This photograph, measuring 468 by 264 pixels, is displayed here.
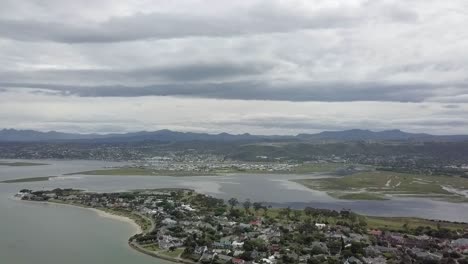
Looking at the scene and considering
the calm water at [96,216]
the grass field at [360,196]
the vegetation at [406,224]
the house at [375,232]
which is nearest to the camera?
the calm water at [96,216]

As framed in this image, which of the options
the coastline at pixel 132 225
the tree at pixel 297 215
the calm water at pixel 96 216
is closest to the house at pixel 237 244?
the coastline at pixel 132 225

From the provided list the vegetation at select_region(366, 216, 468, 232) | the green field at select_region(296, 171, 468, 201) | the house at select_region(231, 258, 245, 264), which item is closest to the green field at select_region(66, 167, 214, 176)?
the green field at select_region(296, 171, 468, 201)

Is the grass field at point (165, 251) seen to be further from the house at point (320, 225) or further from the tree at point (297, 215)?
the tree at point (297, 215)

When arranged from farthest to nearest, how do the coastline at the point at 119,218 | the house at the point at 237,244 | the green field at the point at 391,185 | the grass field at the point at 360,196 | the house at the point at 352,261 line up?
the green field at the point at 391,185
the grass field at the point at 360,196
the coastline at the point at 119,218
the house at the point at 237,244
the house at the point at 352,261

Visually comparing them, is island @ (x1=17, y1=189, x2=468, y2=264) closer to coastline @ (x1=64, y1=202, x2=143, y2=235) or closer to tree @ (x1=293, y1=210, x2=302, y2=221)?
tree @ (x1=293, y1=210, x2=302, y2=221)

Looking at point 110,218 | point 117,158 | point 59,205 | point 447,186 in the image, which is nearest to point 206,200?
Result: point 110,218

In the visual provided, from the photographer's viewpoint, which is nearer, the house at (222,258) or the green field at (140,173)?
the house at (222,258)

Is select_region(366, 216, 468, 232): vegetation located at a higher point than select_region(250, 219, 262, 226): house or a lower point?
lower
